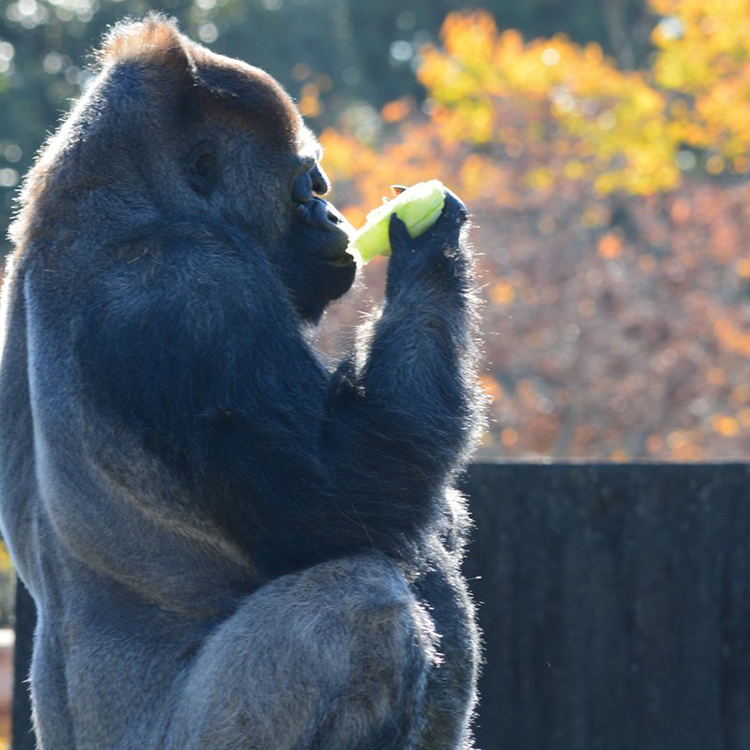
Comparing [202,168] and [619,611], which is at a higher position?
[202,168]

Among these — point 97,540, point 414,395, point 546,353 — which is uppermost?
point 546,353

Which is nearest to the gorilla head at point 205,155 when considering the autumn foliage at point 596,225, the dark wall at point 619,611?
the dark wall at point 619,611

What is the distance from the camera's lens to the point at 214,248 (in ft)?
10.4

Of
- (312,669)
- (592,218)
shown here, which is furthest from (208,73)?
(592,218)

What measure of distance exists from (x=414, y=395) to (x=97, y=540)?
2.73 ft

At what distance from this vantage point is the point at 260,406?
305cm

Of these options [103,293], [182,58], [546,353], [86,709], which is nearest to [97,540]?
[86,709]

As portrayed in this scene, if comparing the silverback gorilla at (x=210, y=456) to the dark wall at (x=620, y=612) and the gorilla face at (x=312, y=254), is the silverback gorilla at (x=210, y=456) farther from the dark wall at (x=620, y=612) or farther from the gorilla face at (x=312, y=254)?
the dark wall at (x=620, y=612)

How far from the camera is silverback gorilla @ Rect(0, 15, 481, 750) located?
9.77ft

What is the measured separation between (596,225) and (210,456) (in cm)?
1287

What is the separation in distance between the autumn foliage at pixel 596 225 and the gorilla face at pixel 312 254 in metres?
8.65

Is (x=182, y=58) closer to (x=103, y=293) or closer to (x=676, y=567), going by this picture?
(x=103, y=293)

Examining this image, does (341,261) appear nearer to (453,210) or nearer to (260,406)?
(453,210)

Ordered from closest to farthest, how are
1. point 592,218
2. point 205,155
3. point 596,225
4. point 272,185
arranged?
point 205,155 → point 272,185 → point 592,218 → point 596,225
